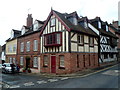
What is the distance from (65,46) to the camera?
1438 centimetres

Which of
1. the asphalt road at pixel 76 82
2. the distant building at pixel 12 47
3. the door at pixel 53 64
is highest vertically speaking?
the distant building at pixel 12 47

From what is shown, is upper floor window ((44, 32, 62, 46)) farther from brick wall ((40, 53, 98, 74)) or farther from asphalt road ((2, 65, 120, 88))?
asphalt road ((2, 65, 120, 88))

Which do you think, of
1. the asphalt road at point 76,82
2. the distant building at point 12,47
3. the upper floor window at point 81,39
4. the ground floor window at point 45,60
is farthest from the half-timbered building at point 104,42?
the distant building at point 12,47

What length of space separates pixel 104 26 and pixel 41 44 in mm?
14959

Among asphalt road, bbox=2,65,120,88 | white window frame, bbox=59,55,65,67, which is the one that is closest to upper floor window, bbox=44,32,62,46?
white window frame, bbox=59,55,65,67

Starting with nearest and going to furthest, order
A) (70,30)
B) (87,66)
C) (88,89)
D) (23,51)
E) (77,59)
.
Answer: (88,89) < (70,30) < (77,59) < (87,66) < (23,51)

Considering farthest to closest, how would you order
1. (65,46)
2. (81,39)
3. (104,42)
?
(104,42), (81,39), (65,46)

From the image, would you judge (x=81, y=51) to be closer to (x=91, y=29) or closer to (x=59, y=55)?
(x=59, y=55)

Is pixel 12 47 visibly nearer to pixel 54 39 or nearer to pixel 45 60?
pixel 45 60

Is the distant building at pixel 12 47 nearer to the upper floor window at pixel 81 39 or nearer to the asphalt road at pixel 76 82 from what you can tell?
the asphalt road at pixel 76 82

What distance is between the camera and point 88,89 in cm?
761

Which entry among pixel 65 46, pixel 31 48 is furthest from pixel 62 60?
pixel 31 48

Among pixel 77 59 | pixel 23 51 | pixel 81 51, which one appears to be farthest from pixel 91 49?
pixel 23 51

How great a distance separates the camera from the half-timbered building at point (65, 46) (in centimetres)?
1421
